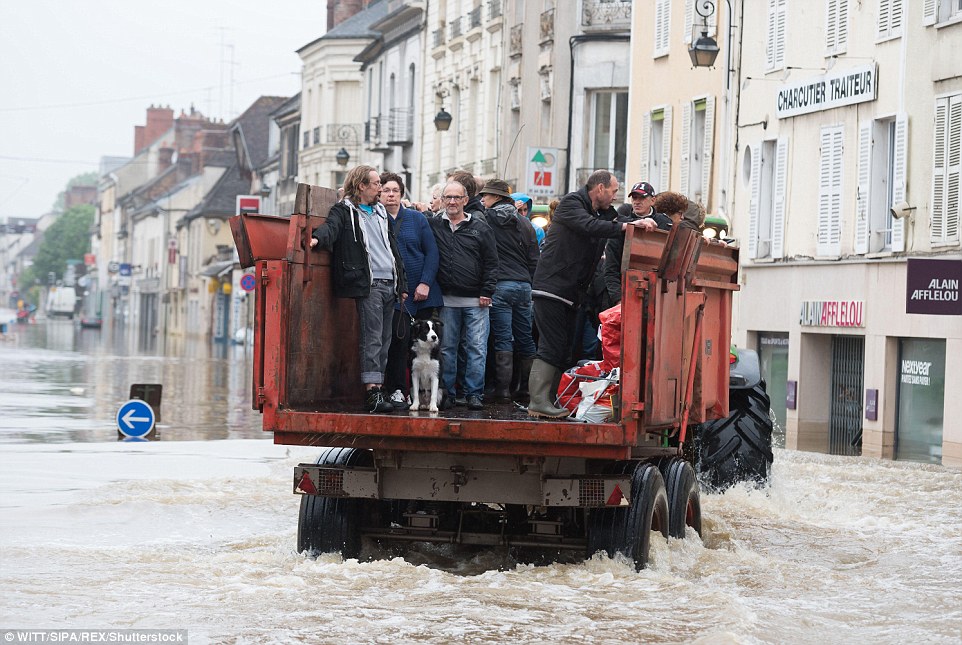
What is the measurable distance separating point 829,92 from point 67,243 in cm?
16052

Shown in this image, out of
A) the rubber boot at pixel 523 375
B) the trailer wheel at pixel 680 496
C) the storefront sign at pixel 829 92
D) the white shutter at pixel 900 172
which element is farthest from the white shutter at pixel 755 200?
the trailer wheel at pixel 680 496

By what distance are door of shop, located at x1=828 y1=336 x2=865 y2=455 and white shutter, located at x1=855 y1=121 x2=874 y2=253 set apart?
1.52 metres

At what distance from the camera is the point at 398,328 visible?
36.9 feet

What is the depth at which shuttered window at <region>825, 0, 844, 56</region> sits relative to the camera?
26547mm

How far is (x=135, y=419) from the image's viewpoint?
20344 millimetres

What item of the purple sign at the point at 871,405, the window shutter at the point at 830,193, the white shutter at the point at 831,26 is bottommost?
the purple sign at the point at 871,405

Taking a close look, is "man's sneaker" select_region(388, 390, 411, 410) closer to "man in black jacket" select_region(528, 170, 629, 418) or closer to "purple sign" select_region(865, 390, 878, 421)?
"man in black jacket" select_region(528, 170, 629, 418)

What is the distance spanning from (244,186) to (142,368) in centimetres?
5348

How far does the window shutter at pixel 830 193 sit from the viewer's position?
26.6m

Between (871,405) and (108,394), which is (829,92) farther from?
(108,394)

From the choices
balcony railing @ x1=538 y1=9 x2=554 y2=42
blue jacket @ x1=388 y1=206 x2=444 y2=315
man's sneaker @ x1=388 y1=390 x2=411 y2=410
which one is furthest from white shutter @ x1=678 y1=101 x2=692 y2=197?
man's sneaker @ x1=388 y1=390 x2=411 y2=410

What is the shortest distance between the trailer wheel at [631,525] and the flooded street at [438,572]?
10 cm

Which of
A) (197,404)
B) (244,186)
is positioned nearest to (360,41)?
(244,186)

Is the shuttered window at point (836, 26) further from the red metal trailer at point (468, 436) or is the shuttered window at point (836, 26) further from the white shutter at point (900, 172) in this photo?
the red metal trailer at point (468, 436)
